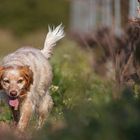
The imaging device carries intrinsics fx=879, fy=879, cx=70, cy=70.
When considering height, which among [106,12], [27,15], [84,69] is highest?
[106,12]

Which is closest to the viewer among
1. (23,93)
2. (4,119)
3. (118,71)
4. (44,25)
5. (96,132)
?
(96,132)

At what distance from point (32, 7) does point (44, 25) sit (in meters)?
2.23

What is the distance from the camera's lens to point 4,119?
10.4 metres

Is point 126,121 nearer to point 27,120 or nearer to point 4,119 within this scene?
point 27,120

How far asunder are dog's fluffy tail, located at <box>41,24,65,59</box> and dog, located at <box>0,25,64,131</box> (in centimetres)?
19

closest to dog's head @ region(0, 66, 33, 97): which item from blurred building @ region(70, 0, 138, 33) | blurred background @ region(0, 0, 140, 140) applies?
blurred background @ region(0, 0, 140, 140)

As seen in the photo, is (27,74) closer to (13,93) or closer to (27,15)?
(13,93)

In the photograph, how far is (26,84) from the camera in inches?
368

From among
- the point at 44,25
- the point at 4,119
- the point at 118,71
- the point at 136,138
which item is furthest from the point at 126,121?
the point at 44,25

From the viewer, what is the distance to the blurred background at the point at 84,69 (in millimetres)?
5293

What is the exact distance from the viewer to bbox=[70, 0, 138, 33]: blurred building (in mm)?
15805

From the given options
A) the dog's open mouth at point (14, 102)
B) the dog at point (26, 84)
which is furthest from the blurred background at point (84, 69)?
the dog's open mouth at point (14, 102)

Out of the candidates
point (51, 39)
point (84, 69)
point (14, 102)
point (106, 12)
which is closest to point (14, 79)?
point (14, 102)

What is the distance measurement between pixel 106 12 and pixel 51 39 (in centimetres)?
849
